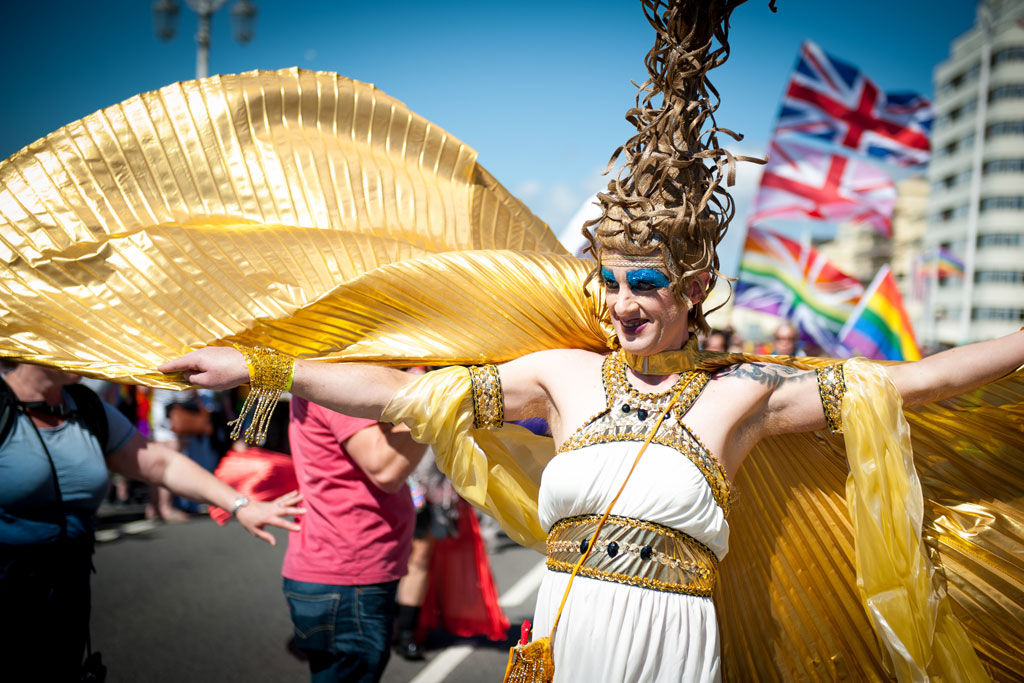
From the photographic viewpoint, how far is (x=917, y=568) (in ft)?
7.36

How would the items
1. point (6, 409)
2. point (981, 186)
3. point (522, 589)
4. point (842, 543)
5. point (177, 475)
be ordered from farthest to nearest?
1. point (981, 186)
2. point (522, 589)
3. point (177, 475)
4. point (6, 409)
5. point (842, 543)

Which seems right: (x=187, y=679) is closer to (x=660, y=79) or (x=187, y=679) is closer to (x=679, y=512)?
(x=679, y=512)

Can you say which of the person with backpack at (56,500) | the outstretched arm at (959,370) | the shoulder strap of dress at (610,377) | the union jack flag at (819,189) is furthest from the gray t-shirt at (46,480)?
the union jack flag at (819,189)

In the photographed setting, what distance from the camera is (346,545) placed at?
3.05 m

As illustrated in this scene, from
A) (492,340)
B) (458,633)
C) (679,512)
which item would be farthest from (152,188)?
(458,633)

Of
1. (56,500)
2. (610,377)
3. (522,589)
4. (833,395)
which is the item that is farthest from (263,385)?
(522,589)

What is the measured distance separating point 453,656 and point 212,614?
5.81 feet

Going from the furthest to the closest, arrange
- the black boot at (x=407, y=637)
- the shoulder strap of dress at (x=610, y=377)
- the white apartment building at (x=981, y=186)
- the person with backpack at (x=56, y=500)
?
the white apartment building at (x=981, y=186), the black boot at (x=407, y=637), the person with backpack at (x=56, y=500), the shoulder strap of dress at (x=610, y=377)

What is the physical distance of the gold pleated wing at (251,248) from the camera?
245 cm

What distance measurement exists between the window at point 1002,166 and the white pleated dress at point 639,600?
48.9m

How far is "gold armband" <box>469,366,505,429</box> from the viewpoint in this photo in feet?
8.12

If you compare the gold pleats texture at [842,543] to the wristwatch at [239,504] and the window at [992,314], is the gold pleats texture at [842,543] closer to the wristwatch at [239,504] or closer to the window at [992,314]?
the wristwatch at [239,504]

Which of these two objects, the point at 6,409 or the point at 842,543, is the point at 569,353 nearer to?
the point at 842,543

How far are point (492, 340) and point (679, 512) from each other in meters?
0.80
